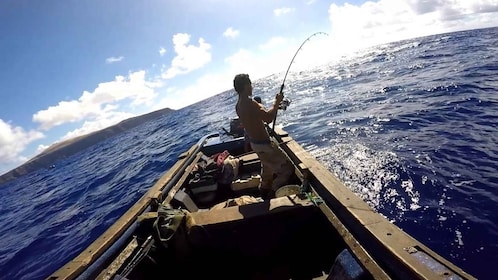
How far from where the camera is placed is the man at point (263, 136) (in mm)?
4625

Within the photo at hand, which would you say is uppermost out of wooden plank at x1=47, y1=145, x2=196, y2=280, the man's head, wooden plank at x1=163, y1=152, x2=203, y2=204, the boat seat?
the man's head

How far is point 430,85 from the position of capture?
735 inches

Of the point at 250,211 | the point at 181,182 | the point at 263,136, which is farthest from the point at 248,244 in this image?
the point at 181,182

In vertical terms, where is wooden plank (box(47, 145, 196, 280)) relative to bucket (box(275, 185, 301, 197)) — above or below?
above

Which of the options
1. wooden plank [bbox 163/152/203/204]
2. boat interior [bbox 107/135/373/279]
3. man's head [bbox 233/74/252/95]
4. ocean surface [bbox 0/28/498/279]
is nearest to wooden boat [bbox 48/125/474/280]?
boat interior [bbox 107/135/373/279]

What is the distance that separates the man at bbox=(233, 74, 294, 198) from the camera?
462 cm

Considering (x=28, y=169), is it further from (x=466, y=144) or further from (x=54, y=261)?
(x=466, y=144)

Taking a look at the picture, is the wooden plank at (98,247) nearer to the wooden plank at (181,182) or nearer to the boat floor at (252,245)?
the wooden plank at (181,182)

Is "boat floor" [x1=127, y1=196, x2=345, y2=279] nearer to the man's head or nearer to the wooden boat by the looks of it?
the wooden boat

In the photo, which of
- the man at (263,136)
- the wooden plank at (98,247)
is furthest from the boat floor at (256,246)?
the man at (263,136)

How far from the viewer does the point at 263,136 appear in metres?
4.99

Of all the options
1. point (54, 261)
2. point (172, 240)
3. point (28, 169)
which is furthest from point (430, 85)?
point (28, 169)

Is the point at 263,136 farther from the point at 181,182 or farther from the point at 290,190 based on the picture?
the point at 181,182

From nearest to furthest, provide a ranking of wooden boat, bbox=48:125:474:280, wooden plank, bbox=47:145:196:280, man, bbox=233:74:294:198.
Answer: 1. wooden plank, bbox=47:145:196:280
2. wooden boat, bbox=48:125:474:280
3. man, bbox=233:74:294:198
